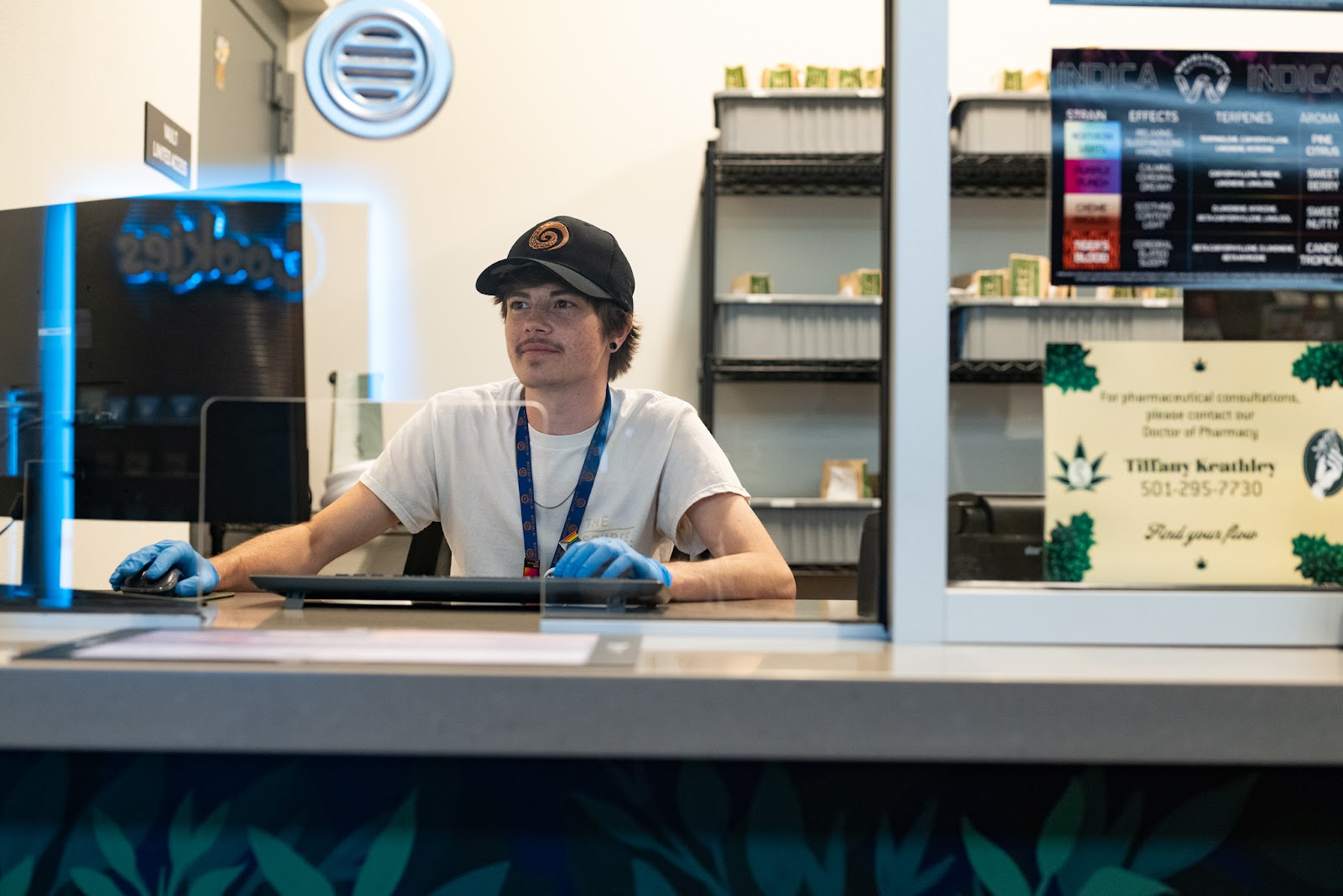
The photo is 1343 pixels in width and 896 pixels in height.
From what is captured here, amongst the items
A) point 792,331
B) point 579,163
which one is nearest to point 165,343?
point 792,331

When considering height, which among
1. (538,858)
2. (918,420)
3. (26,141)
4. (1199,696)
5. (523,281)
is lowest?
(538,858)

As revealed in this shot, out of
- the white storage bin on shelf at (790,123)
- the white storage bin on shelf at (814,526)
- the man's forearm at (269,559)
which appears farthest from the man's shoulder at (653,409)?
the white storage bin on shelf at (790,123)

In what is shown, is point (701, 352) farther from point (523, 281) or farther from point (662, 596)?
point (662, 596)

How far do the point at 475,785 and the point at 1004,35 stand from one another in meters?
0.71

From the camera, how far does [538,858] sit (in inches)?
31.3

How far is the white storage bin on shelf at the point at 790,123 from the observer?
11.8ft

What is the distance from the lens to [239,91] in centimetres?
366

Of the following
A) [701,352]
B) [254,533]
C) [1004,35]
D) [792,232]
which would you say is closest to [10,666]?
[1004,35]

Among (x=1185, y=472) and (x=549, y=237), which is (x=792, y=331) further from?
(x=1185, y=472)

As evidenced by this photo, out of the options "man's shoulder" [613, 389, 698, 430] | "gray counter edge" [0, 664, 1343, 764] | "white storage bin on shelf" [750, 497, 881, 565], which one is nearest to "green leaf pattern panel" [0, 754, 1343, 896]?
"gray counter edge" [0, 664, 1343, 764]

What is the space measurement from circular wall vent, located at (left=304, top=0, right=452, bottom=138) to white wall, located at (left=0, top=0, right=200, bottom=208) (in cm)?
94

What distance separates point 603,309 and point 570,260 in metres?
0.12

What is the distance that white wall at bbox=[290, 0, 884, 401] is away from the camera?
13.3ft

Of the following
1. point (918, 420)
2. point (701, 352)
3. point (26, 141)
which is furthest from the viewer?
point (701, 352)
